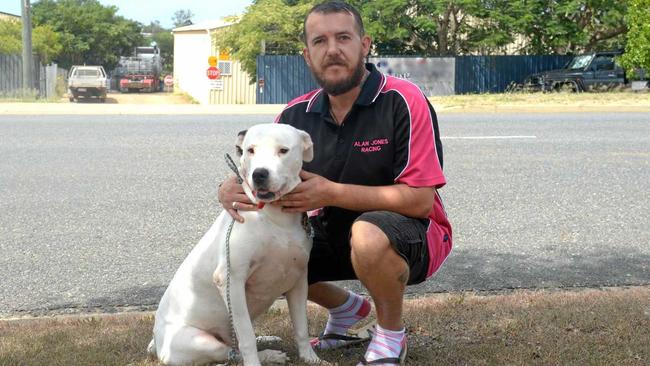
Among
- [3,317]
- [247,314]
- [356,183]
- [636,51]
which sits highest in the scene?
[636,51]

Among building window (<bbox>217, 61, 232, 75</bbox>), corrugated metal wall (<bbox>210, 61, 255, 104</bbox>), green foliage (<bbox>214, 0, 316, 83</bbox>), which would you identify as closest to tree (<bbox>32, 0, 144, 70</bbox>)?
corrugated metal wall (<bbox>210, 61, 255, 104</bbox>)

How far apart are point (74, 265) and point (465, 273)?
2538mm

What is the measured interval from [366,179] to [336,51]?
56 cm

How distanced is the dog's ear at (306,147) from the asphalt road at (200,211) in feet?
5.78

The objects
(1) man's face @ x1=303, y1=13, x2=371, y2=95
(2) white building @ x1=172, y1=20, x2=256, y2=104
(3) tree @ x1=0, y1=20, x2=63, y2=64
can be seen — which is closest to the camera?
(1) man's face @ x1=303, y1=13, x2=371, y2=95

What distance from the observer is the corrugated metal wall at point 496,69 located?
93.7ft

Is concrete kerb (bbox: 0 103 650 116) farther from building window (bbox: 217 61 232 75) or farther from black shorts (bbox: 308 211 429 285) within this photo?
black shorts (bbox: 308 211 429 285)

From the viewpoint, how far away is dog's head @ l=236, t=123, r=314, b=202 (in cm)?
322

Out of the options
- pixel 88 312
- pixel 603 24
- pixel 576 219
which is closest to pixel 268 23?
pixel 603 24

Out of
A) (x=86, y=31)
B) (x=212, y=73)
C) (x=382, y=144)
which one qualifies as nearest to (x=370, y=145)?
(x=382, y=144)

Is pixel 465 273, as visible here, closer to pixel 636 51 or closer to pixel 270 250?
pixel 270 250

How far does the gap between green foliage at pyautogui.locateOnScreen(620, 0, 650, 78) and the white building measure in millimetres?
12209

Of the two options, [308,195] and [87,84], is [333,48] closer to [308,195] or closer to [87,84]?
[308,195]

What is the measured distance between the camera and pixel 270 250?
3.39 meters
